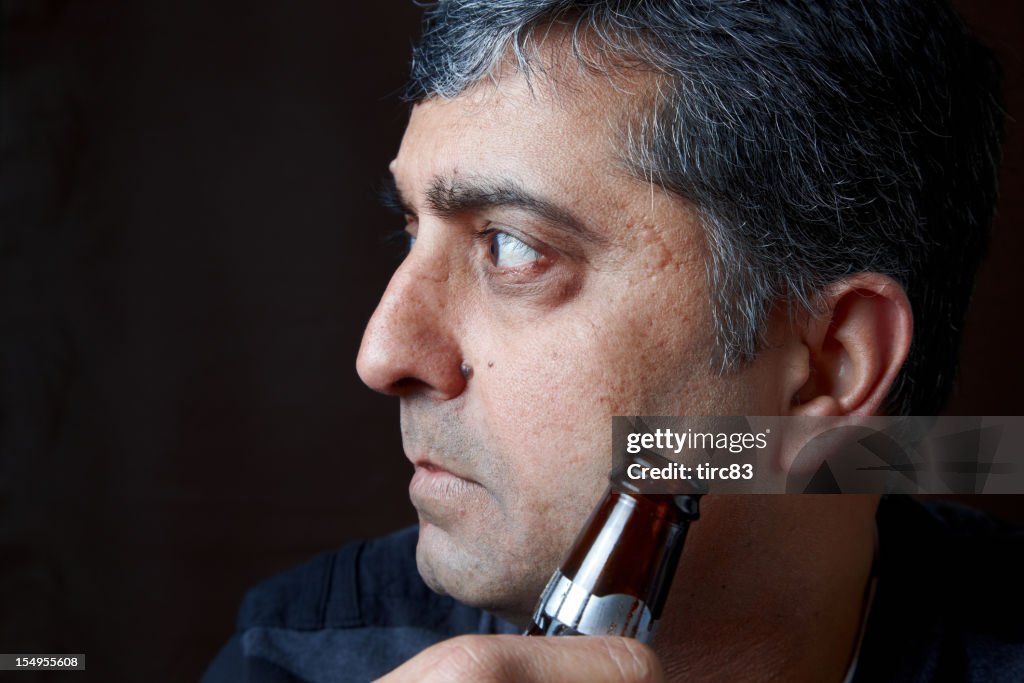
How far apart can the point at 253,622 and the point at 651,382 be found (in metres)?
0.72

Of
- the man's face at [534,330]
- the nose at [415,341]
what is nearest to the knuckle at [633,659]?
the man's face at [534,330]

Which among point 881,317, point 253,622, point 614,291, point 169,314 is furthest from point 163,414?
point 881,317

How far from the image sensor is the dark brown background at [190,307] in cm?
193

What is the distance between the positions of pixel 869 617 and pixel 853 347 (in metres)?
0.37

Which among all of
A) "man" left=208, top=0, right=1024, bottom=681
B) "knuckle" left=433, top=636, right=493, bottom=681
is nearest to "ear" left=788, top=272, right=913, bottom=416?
"man" left=208, top=0, right=1024, bottom=681

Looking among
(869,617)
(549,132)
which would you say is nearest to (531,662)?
(549,132)

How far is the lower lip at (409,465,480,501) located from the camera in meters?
1.04

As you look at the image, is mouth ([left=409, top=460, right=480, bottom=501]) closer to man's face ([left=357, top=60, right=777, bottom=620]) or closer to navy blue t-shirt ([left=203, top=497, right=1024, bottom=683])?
man's face ([left=357, top=60, right=777, bottom=620])

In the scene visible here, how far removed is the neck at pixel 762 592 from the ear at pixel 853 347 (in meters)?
0.12

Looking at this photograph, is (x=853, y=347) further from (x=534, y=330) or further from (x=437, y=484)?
(x=437, y=484)

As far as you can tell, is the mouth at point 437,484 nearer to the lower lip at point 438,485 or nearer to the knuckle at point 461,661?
the lower lip at point 438,485

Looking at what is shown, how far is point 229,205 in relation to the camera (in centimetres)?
200

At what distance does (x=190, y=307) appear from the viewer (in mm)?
1988

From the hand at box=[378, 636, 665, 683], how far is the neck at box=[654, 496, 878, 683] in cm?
→ 29
